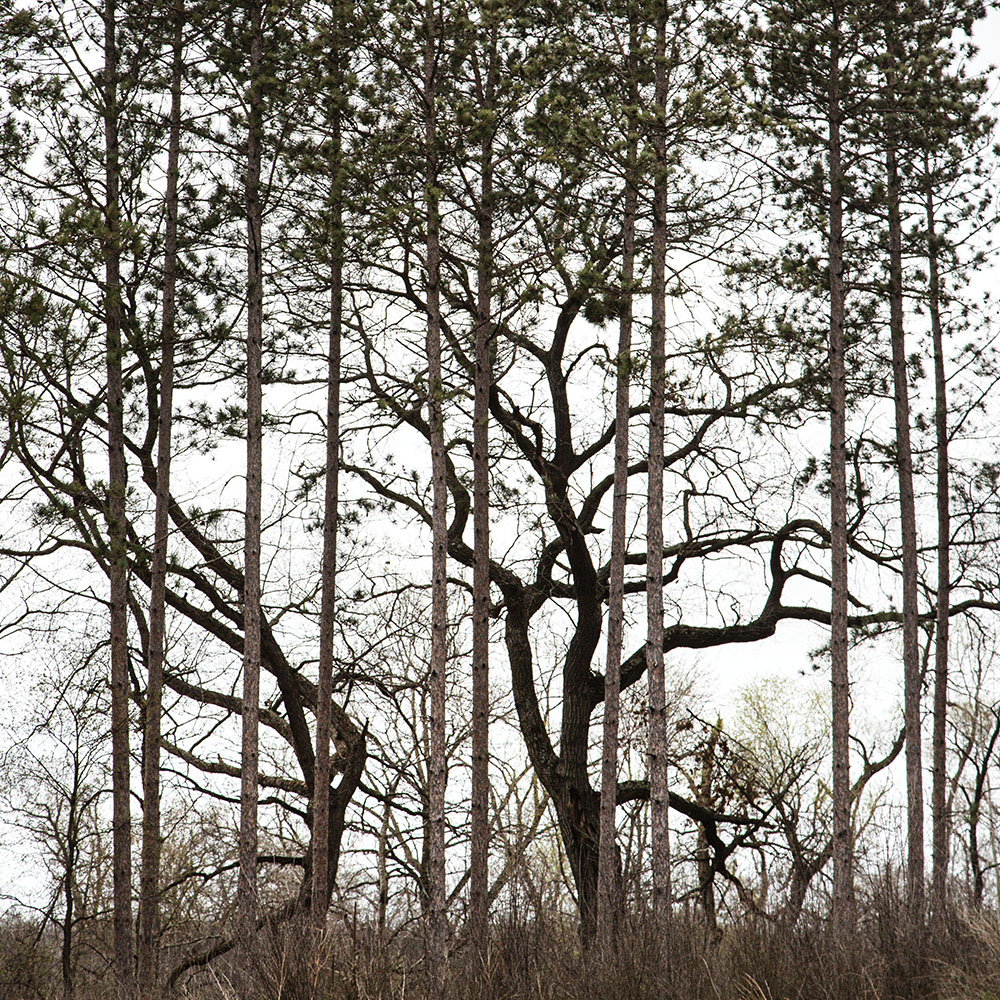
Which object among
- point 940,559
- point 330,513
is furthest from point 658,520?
point 940,559

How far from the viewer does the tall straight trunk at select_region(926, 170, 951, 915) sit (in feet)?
55.3

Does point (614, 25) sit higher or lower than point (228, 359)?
higher

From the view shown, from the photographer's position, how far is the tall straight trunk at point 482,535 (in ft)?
43.8

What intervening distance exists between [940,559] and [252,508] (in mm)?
10151

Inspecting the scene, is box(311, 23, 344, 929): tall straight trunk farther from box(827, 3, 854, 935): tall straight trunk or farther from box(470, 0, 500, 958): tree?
box(827, 3, 854, 935): tall straight trunk

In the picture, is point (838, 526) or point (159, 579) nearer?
point (838, 526)

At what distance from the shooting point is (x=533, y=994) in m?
7.89

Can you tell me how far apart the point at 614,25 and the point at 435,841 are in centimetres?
934

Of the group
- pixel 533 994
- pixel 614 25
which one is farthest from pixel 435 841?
pixel 614 25

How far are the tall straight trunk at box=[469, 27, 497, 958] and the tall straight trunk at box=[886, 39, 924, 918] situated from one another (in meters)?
5.21

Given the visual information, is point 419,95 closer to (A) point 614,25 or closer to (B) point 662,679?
(A) point 614,25

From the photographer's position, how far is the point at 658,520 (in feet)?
42.6

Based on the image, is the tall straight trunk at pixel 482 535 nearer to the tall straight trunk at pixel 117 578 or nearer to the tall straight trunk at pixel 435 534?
the tall straight trunk at pixel 435 534

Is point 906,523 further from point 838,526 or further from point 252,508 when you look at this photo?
point 252,508
